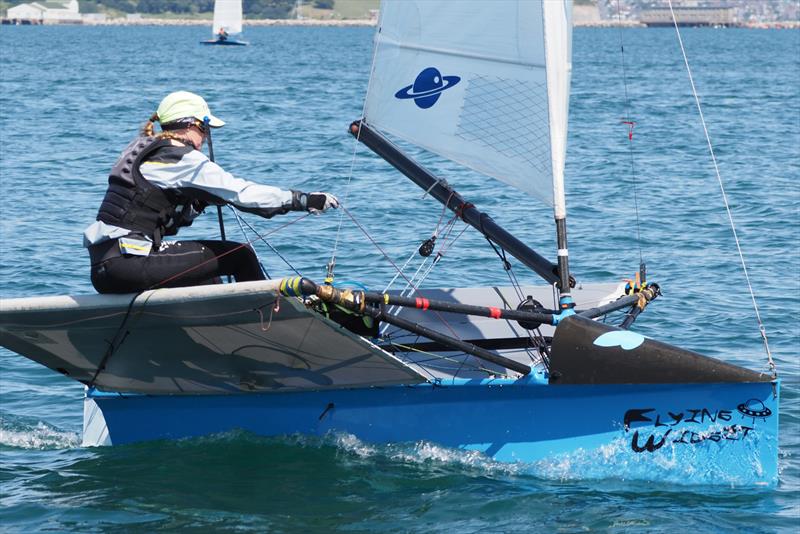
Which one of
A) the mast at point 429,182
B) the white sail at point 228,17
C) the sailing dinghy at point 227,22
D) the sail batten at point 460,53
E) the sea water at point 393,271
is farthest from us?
the sailing dinghy at point 227,22

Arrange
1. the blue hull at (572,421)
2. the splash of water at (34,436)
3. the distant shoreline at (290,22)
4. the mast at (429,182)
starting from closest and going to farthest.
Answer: the blue hull at (572,421) < the splash of water at (34,436) < the mast at (429,182) < the distant shoreline at (290,22)

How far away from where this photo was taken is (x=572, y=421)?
6.50m

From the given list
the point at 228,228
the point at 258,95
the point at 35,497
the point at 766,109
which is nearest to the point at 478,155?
the point at 35,497

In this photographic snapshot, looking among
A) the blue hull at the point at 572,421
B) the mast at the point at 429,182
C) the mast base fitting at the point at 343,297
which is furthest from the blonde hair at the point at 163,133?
the mast at the point at 429,182

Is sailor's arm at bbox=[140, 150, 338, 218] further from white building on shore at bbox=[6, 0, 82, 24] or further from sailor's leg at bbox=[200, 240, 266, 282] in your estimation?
white building on shore at bbox=[6, 0, 82, 24]

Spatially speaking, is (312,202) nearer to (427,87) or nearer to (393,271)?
(427,87)

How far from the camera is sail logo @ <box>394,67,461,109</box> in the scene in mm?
7500

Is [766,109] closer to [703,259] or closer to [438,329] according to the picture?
[703,259]

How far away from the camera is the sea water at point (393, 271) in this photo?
20.4 feet

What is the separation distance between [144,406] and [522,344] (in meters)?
2.28

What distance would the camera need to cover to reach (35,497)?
6445 mm

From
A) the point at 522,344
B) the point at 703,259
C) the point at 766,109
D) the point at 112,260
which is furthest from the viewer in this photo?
the point at 766,109

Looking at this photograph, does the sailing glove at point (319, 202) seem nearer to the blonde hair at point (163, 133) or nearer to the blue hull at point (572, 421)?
the blonde hair at point (163, 133)

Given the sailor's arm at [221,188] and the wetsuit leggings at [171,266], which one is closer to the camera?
A: the sailor's arm at [221,188]
